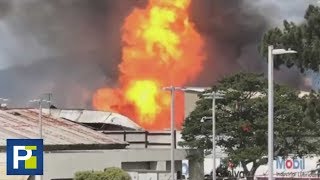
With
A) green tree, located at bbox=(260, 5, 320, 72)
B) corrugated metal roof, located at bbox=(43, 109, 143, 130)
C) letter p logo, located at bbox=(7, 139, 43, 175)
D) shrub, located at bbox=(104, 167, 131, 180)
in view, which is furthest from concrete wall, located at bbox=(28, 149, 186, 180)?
green tree, located at bbox=(260, 5, 320, 72)

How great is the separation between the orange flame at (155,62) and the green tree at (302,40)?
61877 mm

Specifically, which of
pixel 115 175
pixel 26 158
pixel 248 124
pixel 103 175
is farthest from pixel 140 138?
pixel 26 158

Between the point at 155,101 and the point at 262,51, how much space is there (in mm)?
63697

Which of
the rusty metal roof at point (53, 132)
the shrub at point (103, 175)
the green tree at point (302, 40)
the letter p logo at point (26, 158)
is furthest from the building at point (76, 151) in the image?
the green tree at point (302, 40)

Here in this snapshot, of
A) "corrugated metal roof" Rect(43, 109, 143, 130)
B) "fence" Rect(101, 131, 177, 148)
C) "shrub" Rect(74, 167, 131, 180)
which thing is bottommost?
"shrub" Rect(74, 167, 131, 180)

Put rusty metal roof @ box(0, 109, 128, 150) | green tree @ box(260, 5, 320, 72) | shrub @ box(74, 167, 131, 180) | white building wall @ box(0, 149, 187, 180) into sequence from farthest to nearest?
rusty metal roof @ box(0, 109, 128, 150) < white building wall @ box(0, 149, 187, 180) < shrub @ box(74, 167, 131, 180) < green tree @ box(260, 5, 320, 72)

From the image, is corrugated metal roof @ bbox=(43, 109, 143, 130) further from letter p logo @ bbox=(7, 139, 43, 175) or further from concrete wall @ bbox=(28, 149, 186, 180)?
letter p logo @ bbox=(7, 139, 43, 175)

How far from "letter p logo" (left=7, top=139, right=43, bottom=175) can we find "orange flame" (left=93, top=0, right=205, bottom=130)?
66.3m

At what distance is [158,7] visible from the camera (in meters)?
110

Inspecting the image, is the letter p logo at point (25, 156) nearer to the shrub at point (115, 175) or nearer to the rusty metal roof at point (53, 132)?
the shrub at point (115, 175)

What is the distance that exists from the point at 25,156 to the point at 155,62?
229ft

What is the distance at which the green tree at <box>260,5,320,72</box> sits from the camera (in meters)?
43.2

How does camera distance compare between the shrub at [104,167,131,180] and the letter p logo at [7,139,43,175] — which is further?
the shrub at [104,167,131,180]

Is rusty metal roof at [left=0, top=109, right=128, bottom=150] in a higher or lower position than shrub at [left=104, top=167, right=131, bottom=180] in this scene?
higher
